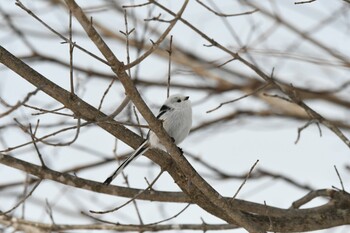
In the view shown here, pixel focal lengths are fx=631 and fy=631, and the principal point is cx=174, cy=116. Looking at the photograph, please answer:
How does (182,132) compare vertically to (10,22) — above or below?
below

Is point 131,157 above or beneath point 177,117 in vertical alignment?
beneath

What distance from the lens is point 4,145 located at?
356 centimetres

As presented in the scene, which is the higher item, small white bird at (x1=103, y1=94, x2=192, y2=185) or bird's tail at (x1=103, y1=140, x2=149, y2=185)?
small white bird at (x1=103, y1=94, x2=192, y2=185)

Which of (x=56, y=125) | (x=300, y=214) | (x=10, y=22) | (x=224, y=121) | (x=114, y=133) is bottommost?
(x=300, y=214)

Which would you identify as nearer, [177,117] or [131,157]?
[131,157]

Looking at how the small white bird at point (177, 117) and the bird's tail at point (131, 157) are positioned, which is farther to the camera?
the small white bird at point (177, 117)

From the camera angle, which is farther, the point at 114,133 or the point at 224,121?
the point at 224,121

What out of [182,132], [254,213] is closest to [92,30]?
[182,132]

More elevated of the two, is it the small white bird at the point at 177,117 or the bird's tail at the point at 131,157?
the small white bird at the point at 177,117

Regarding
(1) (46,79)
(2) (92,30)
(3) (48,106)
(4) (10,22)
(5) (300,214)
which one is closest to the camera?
(2) (92,30)

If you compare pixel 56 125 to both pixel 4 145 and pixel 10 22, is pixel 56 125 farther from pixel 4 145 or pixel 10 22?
pixel 10 22

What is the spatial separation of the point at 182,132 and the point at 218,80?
2.33 meters

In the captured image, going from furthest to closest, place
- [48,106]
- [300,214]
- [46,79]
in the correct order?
[48,106] < [300,214] < [46,79]

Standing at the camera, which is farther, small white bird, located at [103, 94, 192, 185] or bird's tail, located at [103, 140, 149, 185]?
small white bird, located at [103, 94, 192, 185]
